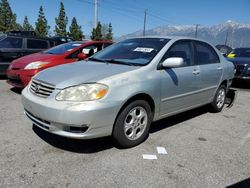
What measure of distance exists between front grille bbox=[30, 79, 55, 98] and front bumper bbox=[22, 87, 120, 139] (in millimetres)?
75

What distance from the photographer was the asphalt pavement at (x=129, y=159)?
8.84ft

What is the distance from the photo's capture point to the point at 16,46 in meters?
8.10

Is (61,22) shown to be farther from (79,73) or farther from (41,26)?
(79,73)

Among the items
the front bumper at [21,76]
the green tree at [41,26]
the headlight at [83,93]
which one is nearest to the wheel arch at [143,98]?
the headlight at [83,93]

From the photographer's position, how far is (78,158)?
10.3ft

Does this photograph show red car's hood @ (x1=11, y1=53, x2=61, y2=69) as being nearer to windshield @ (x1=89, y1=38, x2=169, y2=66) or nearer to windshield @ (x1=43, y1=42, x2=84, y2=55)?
windshield @ (x1=43, y1=42, x2=84, y2=55)

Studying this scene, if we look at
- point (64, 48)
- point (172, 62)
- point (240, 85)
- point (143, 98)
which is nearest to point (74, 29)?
point (240, 85)

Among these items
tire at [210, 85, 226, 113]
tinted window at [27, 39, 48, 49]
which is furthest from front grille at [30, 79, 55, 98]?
tinted window at [27, 39, 48, 49]

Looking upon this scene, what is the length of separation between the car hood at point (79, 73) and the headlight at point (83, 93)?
0.07 metres

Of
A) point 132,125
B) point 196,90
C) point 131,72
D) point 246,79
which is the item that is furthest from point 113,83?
point 246,79

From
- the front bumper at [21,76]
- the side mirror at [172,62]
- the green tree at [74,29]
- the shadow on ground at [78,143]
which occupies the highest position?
the green tree at [74,29]

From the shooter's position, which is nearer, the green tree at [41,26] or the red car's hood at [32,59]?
the red car's hood at [32,59]

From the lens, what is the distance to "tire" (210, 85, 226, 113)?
5.32 metres

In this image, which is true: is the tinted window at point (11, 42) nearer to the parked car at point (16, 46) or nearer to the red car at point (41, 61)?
the parked car at point (16, 46)
